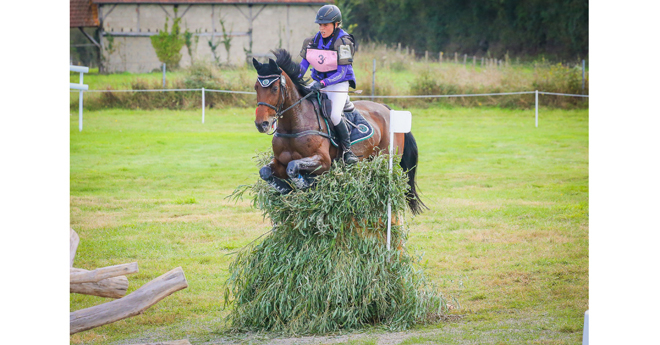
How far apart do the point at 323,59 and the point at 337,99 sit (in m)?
0.24

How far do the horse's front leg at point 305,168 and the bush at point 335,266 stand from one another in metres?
0.05

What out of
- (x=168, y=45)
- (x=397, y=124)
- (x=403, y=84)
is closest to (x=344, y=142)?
(x=397, y=124)

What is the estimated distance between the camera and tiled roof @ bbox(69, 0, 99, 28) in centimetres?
1345

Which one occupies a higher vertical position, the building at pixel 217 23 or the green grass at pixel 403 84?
the building at pixel 217 23

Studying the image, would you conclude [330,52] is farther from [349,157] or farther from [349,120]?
[349,157]

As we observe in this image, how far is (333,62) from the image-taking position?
11.2 ft

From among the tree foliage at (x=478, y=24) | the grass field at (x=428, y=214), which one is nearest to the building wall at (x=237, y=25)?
the tree foliage at (x=478, y=24)

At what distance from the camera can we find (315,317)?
334cm

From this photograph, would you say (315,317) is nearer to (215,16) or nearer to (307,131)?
(307,131)

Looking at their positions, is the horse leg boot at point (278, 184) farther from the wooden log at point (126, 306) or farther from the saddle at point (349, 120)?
the wooden log at point (126, 306)

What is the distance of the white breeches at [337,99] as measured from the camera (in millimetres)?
3521

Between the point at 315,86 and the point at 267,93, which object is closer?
the point at 267,93
